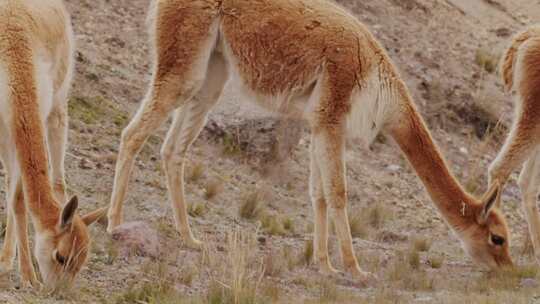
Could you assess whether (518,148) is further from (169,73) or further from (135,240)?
(135,240)

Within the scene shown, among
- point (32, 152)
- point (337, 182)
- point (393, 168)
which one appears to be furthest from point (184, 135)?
point (393, 168)

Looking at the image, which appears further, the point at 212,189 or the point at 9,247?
the point at 212,189

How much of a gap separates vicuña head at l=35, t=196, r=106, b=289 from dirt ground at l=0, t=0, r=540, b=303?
0.42 feet

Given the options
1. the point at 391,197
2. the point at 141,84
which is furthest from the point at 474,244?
the point at 141,84

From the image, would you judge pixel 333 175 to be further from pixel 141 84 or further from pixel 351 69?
pixel 141 84

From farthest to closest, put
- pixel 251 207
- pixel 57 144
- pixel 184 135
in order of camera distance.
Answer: pixel 251 207, pixel 184 135, pixel 57 144

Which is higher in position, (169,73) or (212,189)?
(169,73)

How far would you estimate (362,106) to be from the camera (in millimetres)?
9016

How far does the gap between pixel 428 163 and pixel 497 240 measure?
0.90 metres

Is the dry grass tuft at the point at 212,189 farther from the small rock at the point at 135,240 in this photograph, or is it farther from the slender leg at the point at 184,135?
the small rock at the point at 135,240

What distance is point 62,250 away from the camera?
708cm

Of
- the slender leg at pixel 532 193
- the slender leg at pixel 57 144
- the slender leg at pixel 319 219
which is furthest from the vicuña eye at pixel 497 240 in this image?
the slender leg at pixel 57 144

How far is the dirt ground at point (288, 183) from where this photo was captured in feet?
27.1

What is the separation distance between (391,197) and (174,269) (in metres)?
5.61
